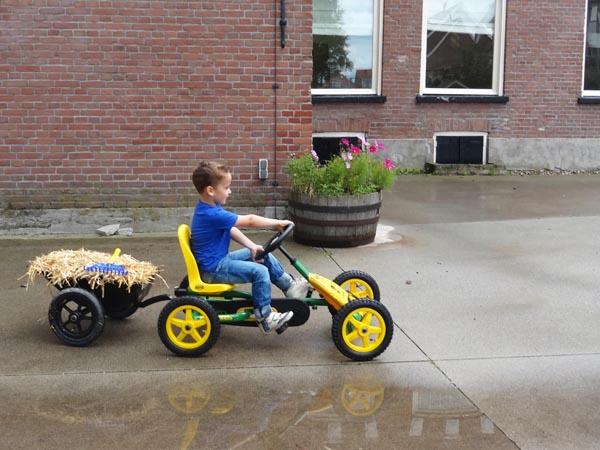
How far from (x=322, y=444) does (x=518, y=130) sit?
11.6 meters

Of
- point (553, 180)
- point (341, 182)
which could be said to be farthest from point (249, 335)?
point (553, 180)

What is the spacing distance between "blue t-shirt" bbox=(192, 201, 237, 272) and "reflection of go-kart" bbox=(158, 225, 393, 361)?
62mm

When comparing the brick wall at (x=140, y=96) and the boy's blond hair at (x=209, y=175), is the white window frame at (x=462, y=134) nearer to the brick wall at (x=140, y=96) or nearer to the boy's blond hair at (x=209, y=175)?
the brick wall at (x=140, y=96)

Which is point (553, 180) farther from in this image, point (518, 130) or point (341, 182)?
point (341, 182)

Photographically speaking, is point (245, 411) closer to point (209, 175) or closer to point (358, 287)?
point (209, 175)

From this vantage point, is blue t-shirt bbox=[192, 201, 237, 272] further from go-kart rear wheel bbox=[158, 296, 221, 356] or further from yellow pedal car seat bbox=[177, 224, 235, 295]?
go-kart rear wheel bbox=[158, 296, 221, 356]

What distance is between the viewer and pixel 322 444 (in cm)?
387

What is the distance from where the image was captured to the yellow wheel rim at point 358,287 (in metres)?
5.68

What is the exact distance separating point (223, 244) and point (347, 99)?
8.92 meters

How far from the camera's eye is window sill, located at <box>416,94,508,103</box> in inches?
553

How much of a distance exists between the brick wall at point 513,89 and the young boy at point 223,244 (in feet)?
28.0

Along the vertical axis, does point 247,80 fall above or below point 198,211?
above

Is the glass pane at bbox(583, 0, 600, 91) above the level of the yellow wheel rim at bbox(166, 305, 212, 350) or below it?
above

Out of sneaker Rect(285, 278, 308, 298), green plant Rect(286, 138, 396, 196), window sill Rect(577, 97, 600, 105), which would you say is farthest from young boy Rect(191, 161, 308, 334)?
window sill Rect(577, 97, 600, 105)
